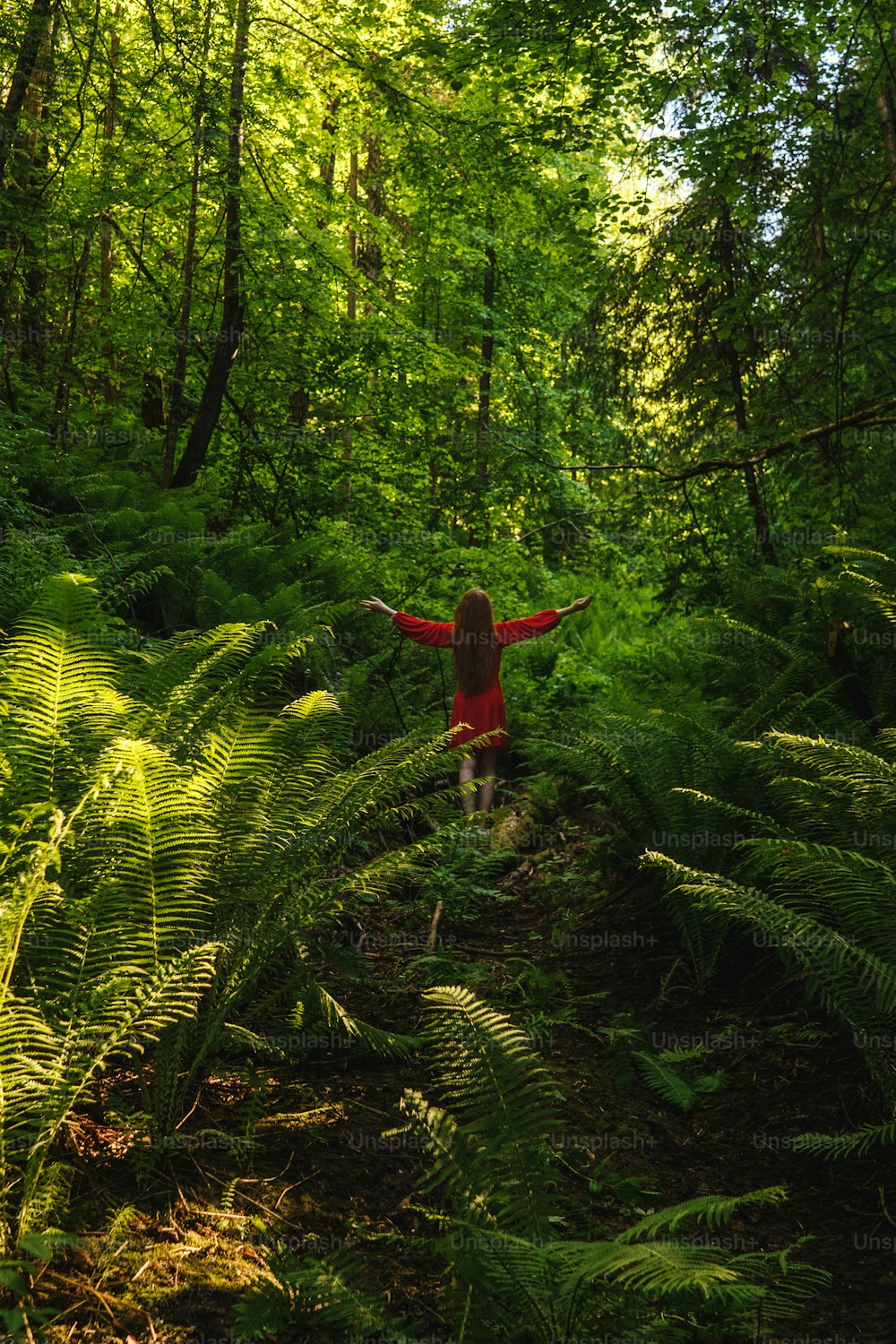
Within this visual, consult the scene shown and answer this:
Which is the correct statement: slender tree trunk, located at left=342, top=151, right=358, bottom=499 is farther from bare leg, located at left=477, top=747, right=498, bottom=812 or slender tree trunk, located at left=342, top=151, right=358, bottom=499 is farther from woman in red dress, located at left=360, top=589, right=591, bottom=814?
bare leg, located at left=477, top=747, right=498, bottom=812

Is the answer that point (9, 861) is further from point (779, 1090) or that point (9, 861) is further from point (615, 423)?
point (615, 423)

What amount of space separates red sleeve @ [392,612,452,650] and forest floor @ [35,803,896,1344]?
3404mm

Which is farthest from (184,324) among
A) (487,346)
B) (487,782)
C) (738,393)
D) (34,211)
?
(487,346)

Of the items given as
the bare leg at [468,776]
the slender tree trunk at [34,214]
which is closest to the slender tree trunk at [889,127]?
the bare leg at [468,776]

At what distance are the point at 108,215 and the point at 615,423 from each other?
11.4 m

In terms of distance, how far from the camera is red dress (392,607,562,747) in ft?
22.7

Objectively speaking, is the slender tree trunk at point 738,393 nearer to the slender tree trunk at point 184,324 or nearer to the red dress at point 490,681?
the red dress at point 490,681

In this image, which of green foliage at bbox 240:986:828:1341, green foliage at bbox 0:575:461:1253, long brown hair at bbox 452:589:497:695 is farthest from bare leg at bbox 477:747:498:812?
green foliage at bbox 240:986:828:1341

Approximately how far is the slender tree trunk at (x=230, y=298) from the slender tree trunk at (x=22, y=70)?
1.63 meters

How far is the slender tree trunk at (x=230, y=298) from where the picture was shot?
862cm

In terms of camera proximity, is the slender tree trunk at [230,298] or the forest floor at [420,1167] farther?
the slender tree trunk at [230,298]

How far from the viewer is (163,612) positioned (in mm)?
7766

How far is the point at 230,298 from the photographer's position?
9.69m

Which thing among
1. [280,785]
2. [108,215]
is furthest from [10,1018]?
[108,215]
